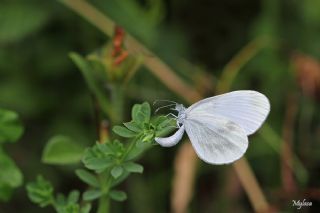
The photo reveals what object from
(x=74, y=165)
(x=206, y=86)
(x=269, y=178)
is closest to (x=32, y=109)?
(x=74, y=165)

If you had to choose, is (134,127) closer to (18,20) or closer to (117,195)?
(117,195)

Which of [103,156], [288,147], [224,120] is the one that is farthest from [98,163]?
[288,147]

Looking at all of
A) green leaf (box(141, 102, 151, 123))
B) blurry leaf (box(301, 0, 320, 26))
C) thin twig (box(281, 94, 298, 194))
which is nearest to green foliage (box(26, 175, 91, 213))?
green leaf (box(141, 102, 151, 123))

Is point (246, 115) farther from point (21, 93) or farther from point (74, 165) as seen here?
point (21, 93)

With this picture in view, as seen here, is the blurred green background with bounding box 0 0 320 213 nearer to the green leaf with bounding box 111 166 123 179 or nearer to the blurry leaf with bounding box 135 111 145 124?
the green leaf with bounding box 111 166 123 179

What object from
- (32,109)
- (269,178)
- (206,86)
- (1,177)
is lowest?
(269,178)

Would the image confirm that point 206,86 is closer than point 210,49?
Yes
